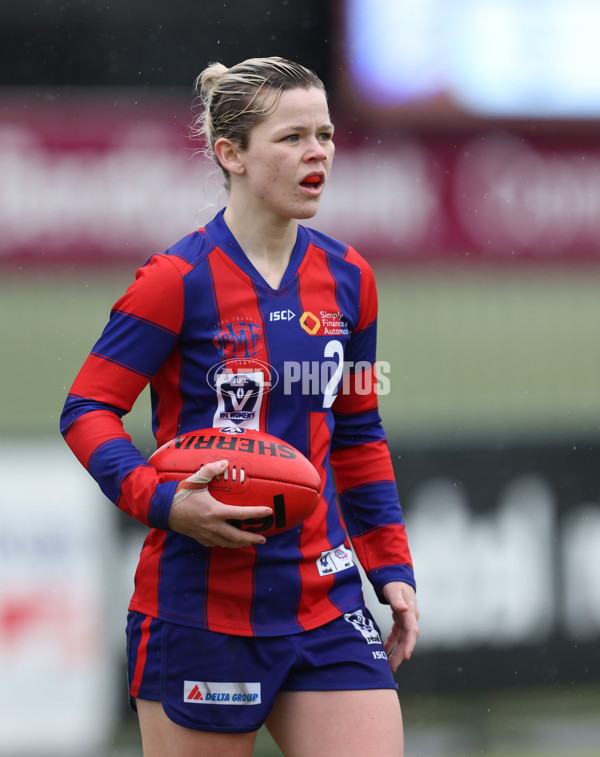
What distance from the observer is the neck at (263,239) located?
2.33m

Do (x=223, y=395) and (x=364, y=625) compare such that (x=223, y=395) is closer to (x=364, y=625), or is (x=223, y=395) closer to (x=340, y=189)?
(x=364, y=625)

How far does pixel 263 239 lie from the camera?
7.67 feet

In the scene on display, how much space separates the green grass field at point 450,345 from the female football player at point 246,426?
3520mm

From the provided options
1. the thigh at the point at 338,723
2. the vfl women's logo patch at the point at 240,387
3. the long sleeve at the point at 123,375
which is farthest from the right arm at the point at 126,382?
the thigh at the point at 338,723

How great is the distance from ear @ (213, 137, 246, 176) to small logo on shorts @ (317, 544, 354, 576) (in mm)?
782

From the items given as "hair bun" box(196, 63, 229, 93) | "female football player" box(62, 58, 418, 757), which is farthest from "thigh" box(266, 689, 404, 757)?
"hair bun" box(196, 63, 229, 93)

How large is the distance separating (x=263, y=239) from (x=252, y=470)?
1.61ft

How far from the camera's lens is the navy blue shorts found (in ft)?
7.22

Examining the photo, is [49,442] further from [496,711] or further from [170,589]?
[170,589]

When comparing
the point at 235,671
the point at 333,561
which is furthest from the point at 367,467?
the point at 235,671

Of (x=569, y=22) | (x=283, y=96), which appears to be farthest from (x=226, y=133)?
(x=569, y=22)

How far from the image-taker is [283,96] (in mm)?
2264

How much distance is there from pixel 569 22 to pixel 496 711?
4048 millimetres

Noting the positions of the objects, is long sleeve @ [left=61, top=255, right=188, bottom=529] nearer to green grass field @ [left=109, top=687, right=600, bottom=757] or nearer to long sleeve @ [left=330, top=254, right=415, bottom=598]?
long sleeve @ [left=330, top=254, right=415, bottom=598]
